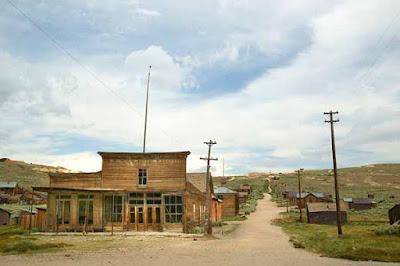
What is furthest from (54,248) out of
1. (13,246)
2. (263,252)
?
(263,252)

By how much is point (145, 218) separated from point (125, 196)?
8.22ft

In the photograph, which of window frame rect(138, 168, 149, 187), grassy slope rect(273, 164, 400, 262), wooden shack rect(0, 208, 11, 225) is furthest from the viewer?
wooden shack rect(0, 208, 11, 225)

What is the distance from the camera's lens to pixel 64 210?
37.7 meters

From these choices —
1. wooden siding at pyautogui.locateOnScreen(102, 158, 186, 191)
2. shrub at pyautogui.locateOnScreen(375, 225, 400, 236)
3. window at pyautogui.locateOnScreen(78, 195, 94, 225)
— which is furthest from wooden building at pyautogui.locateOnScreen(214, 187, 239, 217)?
shrub at pyautogui.locateOnScreen(375, 225, 400, 236)

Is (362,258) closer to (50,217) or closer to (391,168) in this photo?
(50,217)

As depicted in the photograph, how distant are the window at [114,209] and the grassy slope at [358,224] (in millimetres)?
14111

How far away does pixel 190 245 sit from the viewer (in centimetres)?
2672

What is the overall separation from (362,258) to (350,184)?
12456 cm

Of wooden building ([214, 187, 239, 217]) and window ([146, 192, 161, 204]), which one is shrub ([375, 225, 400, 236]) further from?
wooden building ([214, 187, 239, 217])

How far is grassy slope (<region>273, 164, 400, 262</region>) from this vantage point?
22.6 m

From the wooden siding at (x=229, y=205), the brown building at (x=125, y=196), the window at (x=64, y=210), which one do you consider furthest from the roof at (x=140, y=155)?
the wooden siding at (x=229, y=205)

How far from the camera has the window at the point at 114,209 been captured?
1487 inches

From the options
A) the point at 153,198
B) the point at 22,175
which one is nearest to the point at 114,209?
the point at 153,198

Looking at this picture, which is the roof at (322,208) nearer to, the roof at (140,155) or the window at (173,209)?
the window at (173,209)
